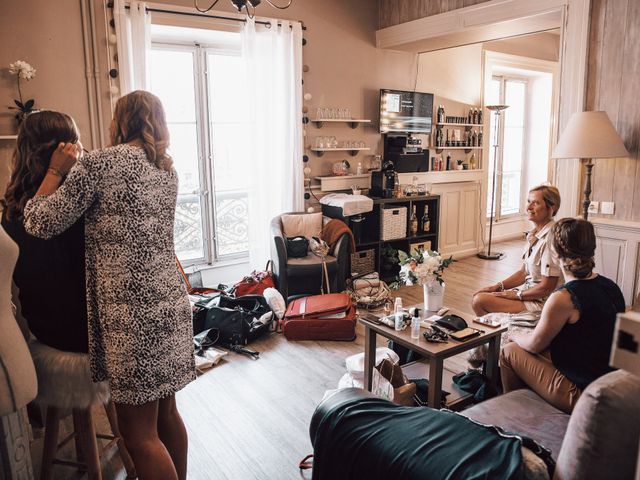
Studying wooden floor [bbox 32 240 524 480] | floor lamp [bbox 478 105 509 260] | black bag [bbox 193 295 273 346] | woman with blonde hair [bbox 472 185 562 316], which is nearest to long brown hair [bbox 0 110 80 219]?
wooden floor [bbox 32 240 524 480]

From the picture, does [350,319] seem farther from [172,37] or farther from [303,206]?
[172,37]

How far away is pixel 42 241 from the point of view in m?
1.60

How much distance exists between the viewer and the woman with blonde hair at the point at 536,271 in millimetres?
2957

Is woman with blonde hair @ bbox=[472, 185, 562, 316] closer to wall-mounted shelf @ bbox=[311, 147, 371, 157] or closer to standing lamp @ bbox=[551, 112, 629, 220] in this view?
standing lamp @ bbox=[551, 112, 629, 220]

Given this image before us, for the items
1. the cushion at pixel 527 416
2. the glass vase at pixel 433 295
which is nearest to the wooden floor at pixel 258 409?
the glass vase at pixel 433 295

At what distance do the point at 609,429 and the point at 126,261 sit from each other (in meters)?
1.34

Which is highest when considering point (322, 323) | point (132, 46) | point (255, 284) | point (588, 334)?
point (132, 46)

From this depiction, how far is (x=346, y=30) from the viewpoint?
209 inches

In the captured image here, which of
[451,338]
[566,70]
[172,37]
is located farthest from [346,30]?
[451,338]

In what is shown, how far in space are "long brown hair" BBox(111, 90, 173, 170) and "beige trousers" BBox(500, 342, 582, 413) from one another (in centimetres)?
172

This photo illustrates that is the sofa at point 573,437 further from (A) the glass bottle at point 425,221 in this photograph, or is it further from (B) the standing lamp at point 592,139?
(A) the glass bottle at point 425,221

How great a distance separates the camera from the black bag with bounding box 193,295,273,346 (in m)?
3.71

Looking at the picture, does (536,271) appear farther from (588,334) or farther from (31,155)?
(31,155)

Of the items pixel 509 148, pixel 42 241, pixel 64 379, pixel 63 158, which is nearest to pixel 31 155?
pixel 63 158
